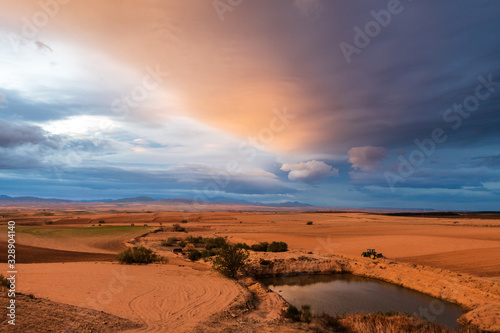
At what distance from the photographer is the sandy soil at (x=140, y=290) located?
474 inches

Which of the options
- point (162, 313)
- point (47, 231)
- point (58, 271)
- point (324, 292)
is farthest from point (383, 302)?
point (47, 231)

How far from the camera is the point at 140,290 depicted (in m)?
15.6

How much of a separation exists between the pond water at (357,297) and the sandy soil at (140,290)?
171 inches

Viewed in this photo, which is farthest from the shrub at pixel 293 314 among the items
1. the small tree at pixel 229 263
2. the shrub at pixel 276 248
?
the shrub at pixel 276 248

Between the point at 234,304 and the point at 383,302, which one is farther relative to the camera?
the point at 383,302

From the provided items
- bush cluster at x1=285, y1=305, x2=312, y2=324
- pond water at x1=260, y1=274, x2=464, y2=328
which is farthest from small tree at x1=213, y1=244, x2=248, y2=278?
bush cluster at x1=285, y1=305, x2=312, y2=324

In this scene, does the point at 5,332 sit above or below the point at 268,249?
above

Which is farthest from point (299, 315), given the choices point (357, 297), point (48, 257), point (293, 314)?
point (48, 257)

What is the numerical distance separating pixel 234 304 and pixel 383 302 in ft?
29.0

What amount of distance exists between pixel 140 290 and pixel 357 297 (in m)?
12.5

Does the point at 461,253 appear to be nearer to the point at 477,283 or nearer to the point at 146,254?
the point at 477,283

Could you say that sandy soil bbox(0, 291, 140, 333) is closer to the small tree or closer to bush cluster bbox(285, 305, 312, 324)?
bush cluster bbox(285, 305, 312, 324)

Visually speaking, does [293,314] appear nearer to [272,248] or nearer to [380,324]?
[380,324]

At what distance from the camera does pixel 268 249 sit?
31.9 meters
